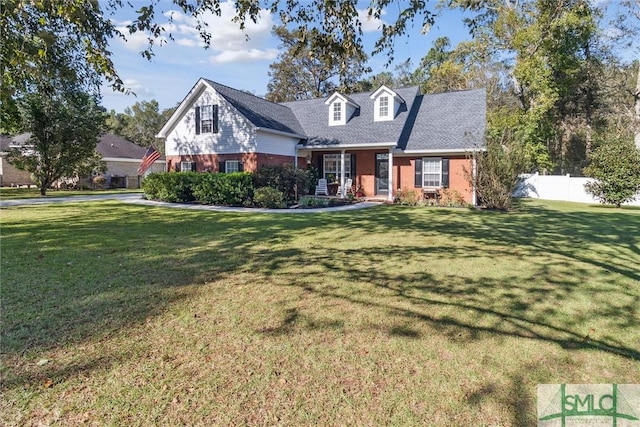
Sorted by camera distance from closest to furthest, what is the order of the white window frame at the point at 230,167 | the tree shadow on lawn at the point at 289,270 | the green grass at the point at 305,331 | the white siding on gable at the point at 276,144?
the green grass at the point at 305,331
the tree shadow on lawn at the point at 289,270
the white siding on gable at the point at 276,144
the white window frame at the point at 230,167

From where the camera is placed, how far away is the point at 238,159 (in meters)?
19.0

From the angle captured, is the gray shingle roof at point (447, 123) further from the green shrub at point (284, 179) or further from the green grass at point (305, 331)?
the green grass at point (305, 331)

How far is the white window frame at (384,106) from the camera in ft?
66.9

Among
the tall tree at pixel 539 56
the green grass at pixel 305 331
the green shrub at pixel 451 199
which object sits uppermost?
the tall tree at pixel 539 56

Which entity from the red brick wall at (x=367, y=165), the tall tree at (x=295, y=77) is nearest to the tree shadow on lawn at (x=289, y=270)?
the red brick wall at (x=367, y=165)

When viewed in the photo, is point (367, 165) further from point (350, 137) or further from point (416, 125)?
point (416, 125)

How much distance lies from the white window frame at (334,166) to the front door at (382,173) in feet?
5.28

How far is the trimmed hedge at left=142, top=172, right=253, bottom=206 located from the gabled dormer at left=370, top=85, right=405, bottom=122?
29.1 ft

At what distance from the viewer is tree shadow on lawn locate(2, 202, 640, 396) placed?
388 centimetres

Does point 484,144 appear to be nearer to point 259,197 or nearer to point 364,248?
point 259,197

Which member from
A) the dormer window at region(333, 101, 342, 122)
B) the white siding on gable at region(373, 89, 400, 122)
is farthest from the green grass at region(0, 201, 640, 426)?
the dormer window at region(333, 101, 342, 122)

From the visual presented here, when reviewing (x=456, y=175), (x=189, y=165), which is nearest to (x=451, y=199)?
(x=456, y=175)

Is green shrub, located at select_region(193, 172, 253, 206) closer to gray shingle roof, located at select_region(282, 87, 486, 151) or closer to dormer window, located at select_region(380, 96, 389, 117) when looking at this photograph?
gray shingle roof, located at select_region(282, 87, 486, 151)

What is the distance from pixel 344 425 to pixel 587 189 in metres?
21.5
